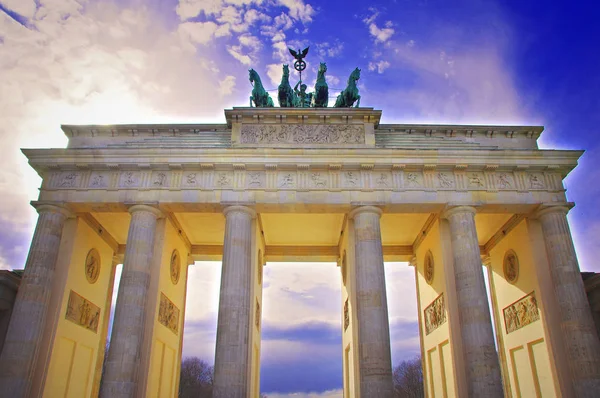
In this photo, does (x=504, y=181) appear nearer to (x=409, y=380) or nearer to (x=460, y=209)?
(x=460, y=209)

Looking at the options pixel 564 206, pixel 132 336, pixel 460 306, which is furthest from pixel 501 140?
pixel 132 336

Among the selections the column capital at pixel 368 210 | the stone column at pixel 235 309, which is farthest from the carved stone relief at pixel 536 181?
the stone column at pixel 235 309

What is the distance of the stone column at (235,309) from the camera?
1653 centimetres

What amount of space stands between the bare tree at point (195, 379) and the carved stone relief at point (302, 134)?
47594 millimetres

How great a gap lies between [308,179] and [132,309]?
8924 mm

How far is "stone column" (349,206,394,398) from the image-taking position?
16.6 meters

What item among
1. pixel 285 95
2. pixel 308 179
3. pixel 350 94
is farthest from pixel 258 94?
pixel 308 179

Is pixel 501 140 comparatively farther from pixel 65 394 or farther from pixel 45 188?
pixel 65 394

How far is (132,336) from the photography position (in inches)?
687

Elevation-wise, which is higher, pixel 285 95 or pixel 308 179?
pixel 285 95

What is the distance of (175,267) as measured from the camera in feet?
76.7

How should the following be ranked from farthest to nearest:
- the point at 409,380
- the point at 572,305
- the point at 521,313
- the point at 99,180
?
the point at 409,380 < the point at 521,313 < the point at 99,180 < the point at 572,305

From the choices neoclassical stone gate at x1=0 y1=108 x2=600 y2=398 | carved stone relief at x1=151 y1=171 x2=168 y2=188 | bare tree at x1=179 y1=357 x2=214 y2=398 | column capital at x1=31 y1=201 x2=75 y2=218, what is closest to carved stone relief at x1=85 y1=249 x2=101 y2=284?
neoclassical stone gate at x1=0 y1=108 x2=600 y2=398

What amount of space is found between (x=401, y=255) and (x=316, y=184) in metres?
9.70
